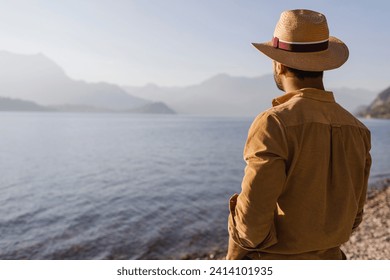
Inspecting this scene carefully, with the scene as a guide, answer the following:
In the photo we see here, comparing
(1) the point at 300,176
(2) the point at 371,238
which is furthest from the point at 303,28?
(2) the point at 371,238

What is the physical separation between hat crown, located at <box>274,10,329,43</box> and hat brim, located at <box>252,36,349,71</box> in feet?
0.39

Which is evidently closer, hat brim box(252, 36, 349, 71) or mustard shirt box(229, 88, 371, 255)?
mustard shirt box(229, 88, 371, 255)

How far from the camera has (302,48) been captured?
103 inches

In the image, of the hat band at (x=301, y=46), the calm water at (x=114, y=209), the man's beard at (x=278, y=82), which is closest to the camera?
the hat band at (x=301, y=46)

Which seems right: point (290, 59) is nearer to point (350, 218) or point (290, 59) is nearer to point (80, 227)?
point (350, 218)

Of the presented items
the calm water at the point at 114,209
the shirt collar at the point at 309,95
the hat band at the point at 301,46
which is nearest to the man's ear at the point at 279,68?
the hat band at the point at 301,46

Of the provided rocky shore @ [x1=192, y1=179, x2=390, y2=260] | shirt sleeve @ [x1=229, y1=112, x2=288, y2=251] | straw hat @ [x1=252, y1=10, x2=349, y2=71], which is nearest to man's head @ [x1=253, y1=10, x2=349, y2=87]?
straw hat @ [x1=252, y1=10, x2=349, y2=71]

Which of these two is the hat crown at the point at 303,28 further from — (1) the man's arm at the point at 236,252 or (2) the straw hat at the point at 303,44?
(1) the man's arm at the point at 236,252

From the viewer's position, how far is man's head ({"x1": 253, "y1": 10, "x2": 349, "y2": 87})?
2.57 meters

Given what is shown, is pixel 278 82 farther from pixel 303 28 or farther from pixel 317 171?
pixel 317 171

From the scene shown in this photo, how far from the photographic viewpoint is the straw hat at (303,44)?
2.56m

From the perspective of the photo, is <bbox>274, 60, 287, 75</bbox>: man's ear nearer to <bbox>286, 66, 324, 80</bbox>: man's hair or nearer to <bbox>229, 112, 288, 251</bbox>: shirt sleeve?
<bbox>286, 66, 324, 80</bbox>: man's hair
